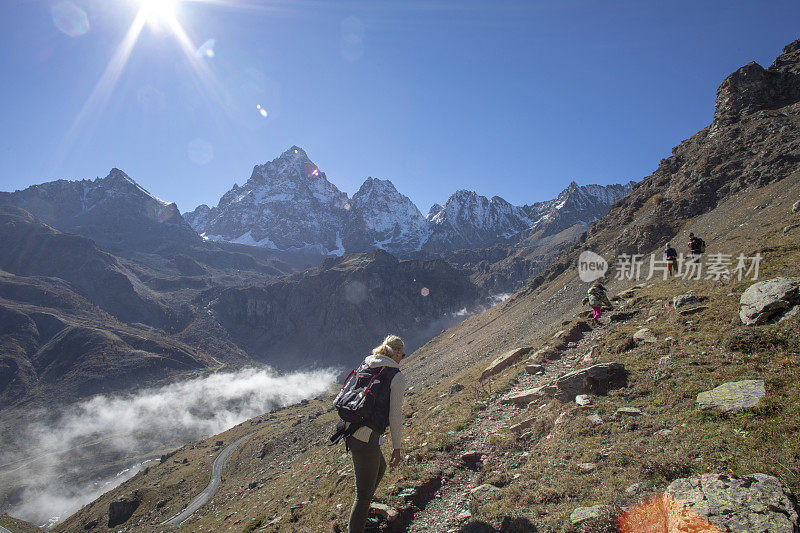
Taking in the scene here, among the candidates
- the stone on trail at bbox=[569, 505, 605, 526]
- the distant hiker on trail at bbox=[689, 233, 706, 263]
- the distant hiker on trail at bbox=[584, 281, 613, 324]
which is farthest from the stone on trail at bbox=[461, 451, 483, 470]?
the distant hiker on trail at bbox=[689, 233, 706, 263]

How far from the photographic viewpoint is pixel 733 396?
8.36m

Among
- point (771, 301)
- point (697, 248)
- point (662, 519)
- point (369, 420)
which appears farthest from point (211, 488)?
point (771, 301)

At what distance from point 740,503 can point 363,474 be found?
6108 millimetres

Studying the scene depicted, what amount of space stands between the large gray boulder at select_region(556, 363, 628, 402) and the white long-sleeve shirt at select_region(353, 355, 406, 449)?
7.75m

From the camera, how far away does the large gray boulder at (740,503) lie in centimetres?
478

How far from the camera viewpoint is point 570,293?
61.5 meters

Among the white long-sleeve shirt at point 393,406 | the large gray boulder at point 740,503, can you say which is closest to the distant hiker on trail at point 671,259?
the large gray boulder at point 740,503

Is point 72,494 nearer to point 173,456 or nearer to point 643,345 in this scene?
point 173,456

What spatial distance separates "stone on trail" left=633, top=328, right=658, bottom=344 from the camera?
14336mm

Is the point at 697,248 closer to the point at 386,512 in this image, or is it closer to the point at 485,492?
the point at 485,492

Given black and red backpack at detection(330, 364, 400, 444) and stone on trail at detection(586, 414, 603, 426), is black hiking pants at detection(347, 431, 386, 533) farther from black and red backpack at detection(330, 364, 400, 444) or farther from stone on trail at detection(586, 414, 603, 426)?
stone on trail at detection(586, 414, 603, 426)

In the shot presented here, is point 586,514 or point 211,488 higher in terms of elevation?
point 586,514

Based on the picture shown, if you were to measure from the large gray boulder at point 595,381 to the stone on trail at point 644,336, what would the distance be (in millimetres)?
3271

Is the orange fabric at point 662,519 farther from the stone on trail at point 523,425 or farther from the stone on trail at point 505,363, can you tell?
the stone on trail at point 505,363
